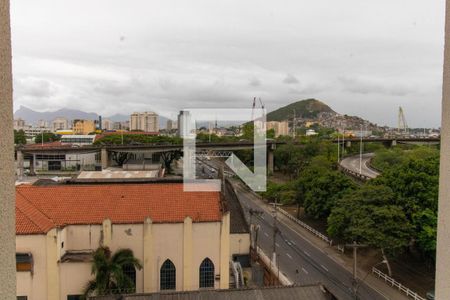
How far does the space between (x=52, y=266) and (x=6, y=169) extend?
1351 cm

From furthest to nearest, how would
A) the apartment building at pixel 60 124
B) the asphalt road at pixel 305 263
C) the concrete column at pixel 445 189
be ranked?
the apartment building at pixel 60 124 < the asphalt road at pixel 305 263 < the concrete column at pixel 445 189

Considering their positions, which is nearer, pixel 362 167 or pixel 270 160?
pixel 362 167

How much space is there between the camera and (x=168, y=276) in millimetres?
15094

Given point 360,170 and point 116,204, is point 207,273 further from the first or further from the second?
point 360,170

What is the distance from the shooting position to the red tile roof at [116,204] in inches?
594

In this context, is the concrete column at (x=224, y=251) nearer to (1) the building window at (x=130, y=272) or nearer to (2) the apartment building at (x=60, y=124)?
(1) the building window at (x=130, y=272)

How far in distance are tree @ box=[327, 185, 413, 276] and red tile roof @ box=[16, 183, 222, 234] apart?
8.67 metres

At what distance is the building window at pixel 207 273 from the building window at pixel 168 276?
1102mm

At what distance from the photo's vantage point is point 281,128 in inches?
4498

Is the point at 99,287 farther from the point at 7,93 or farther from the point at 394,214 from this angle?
the point at 394,214

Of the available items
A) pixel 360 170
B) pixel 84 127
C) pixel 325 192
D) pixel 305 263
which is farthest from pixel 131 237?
pixel 84 127

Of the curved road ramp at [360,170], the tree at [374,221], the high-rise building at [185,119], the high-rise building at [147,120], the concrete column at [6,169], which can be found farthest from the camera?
the high-rise building at [147,120]

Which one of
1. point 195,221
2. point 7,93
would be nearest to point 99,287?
point 195,221

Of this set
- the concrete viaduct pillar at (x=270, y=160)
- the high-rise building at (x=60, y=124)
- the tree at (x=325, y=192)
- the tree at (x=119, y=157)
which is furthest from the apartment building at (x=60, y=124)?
the tree at (x=325, y=192)
